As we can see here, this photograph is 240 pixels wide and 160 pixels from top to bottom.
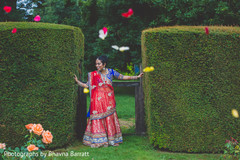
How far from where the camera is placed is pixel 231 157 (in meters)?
4.22

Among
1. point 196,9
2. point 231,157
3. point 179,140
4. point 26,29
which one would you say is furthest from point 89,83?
point 196,9

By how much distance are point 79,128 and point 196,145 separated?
2942mm

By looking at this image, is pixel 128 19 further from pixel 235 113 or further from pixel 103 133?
pixel 235 113

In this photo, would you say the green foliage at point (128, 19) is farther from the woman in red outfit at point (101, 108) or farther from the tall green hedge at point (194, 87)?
the woman in red outfit at point (101, 108)

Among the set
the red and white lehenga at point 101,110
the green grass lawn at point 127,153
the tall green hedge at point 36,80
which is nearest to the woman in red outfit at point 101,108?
the red and white lehenga at point 101,110

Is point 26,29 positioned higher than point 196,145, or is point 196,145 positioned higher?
point 26,29

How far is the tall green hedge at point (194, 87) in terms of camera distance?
181 inches

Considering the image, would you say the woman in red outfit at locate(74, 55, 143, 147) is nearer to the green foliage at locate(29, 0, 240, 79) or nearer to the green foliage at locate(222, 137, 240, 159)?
the green foliage at locate(222, 137, 240, 159)

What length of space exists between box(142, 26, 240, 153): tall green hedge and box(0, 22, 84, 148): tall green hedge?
1.89 m

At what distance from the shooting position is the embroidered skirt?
194 inches

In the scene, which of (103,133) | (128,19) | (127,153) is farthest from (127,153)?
(128,19)

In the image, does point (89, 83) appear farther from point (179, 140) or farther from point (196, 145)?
point (196, 145)

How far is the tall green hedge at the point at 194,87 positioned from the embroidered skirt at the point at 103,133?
3.37 ft

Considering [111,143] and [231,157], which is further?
[111,143]
